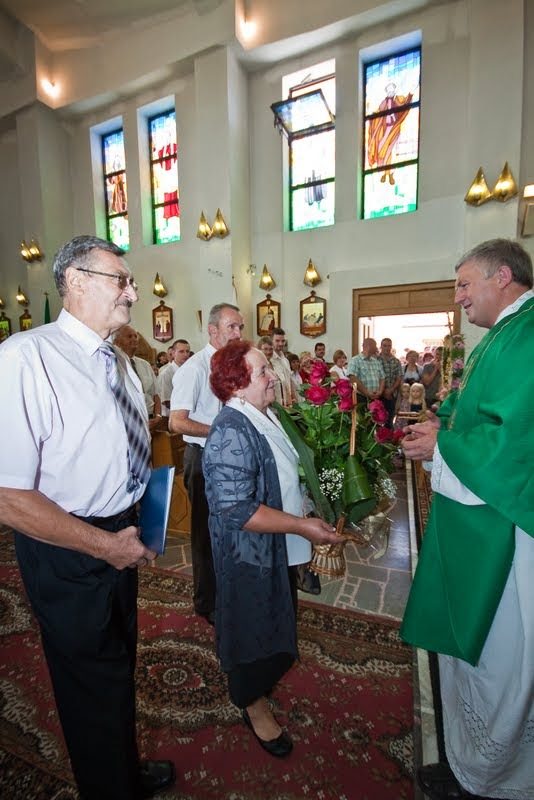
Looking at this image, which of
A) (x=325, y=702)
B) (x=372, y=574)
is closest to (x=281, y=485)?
(x=325, y=702)

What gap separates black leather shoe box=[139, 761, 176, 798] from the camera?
1.48 metres

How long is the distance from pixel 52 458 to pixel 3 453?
0.13 meters

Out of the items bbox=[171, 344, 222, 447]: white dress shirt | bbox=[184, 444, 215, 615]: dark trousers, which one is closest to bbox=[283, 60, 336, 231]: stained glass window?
bbox=[171, 344, 222, 447]: white dress shirt

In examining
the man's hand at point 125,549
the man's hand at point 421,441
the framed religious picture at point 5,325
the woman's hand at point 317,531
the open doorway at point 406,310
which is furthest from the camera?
the framed religious picture at point 5,325

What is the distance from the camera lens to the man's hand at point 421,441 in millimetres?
1615

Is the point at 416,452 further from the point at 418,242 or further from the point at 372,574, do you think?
the point at 418,242

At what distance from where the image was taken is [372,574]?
121 inches

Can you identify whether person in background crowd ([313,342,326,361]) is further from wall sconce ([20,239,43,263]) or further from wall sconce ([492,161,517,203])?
wall sconce ([20,239,43,263])

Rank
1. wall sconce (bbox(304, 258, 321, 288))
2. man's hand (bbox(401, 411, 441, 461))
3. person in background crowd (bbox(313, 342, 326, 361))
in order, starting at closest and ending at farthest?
man's hand (bbox(401, 411, 441, 461)) < person in background crowd (bbox(313, 342, 326, 361)) < wall sconce (bbox(304, 258, 321, 288))

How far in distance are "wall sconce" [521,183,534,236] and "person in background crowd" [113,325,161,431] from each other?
262 inches

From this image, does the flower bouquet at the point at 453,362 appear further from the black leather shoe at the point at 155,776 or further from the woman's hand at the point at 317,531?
the black leather shoe at the point at 155,776

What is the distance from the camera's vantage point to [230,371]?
157cm

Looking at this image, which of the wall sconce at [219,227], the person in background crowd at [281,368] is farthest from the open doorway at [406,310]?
the person in background crowd at [281,368]

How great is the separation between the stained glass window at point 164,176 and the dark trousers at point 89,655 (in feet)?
34.1
